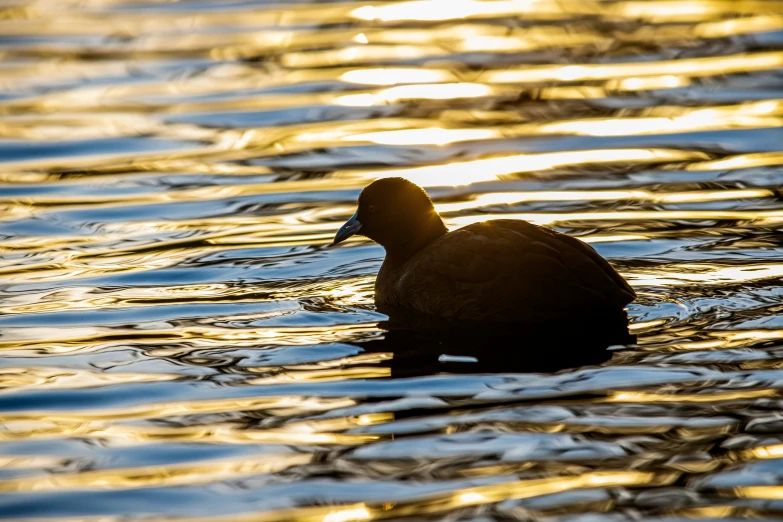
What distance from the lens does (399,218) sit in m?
9.27

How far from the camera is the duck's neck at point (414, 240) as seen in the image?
9.27 metres

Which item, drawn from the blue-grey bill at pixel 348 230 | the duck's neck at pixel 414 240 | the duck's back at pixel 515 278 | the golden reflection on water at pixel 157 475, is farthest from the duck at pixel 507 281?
the golden reflection on water at pixel 157 475

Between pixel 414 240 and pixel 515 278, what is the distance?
4.66ft

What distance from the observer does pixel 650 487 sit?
5.59 meters

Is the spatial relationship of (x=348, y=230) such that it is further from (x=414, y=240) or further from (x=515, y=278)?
(x=515, y=278)

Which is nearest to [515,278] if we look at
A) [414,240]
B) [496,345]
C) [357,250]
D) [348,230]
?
[496,345]

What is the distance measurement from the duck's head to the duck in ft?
0.97

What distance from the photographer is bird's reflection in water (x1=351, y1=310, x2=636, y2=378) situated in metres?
7.34

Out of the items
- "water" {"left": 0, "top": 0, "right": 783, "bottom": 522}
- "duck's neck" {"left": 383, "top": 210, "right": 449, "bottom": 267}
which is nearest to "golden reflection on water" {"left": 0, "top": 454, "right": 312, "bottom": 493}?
"water" {"left": 0, "top": 0, "right": 783, "bottom": 522}

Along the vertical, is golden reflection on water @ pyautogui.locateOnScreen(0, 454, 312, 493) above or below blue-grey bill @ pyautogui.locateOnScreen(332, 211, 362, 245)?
below

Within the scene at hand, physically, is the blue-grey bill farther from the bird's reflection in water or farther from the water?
the bird's reflection in water

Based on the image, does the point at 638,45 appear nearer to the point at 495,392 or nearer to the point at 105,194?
the point at 105,194

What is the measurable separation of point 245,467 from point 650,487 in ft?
5.93

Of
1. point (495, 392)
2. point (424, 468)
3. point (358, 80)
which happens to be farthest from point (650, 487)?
point (358, 80)
